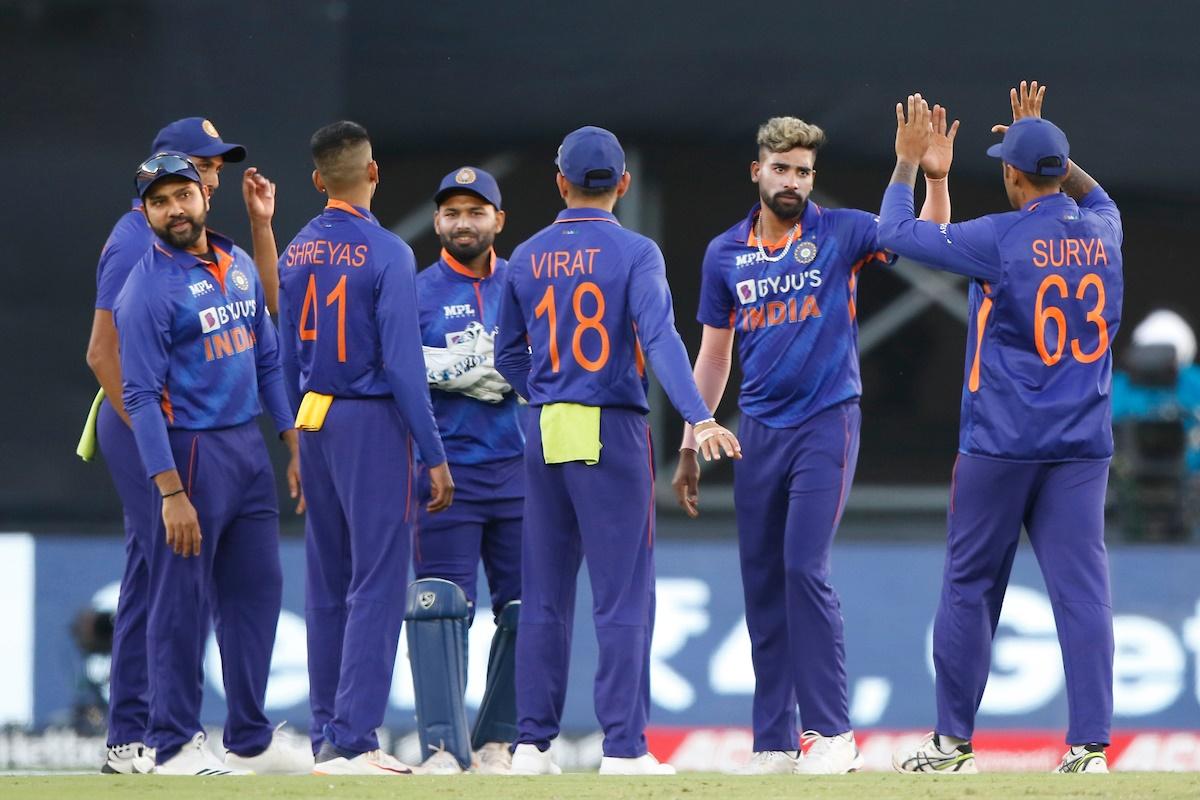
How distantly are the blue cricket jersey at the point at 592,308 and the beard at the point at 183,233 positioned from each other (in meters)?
0.90

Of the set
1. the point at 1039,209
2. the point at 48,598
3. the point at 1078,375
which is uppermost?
the point at 1039,209

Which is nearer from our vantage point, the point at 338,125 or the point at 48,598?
the point at 338,125

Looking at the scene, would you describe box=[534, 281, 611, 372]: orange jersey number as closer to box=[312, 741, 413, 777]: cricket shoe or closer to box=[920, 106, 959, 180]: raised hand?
box=[920, 106, 959, 180]: raised hand

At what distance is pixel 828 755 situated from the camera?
599 centimetres

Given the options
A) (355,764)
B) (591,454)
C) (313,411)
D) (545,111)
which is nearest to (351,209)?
(313,411)

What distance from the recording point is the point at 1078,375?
19.0 ft

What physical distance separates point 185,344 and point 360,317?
485 millimetres

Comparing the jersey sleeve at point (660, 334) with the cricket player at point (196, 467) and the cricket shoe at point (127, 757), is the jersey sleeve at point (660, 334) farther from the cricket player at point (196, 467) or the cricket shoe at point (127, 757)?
the cricket shoe at point (127, 757)

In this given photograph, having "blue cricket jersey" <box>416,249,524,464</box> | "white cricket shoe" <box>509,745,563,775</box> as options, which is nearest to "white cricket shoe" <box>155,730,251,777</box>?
"white cricket shoe" <box>509,745,563,775</box>

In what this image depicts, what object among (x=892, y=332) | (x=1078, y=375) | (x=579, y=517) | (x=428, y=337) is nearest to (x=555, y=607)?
(x=579, y=517)

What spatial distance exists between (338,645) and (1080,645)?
2089 mm

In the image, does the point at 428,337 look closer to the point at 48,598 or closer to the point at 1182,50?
the point at 48,598

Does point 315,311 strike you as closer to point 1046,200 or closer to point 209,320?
point 209,320

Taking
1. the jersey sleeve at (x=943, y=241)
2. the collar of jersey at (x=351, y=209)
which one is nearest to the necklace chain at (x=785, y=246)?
the jersey sleeve at (x=943, y=241)
